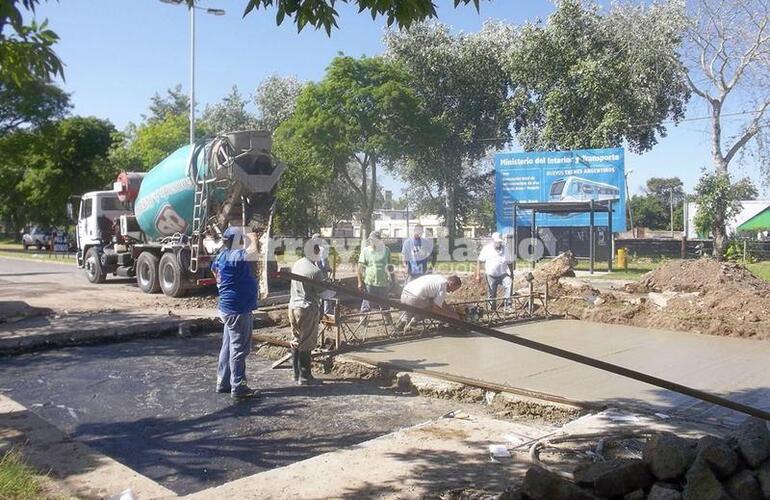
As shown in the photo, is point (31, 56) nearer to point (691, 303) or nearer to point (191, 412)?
point (191, 412)

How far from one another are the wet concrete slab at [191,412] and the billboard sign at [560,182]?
19.9m

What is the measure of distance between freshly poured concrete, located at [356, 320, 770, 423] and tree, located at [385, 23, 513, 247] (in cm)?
2322

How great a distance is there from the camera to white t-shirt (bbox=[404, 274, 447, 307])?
32.0 feet

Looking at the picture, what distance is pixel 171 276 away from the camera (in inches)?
619

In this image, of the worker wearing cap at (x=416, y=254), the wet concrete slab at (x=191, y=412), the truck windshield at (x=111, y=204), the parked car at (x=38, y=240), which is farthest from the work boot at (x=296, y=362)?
the parked car at (x=38, y=240)

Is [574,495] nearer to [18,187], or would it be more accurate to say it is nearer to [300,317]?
[300,317]

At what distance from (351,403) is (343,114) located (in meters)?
24.9

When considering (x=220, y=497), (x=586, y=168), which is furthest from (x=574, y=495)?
(x=586, y=168)

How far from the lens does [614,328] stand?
11.8 metres

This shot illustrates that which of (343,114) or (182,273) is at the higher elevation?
(343,114)

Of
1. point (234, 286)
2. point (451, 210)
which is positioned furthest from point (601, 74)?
point (234, 286)

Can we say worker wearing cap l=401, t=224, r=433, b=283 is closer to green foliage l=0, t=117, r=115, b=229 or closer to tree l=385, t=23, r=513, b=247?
tree l=385, t=23, r=513, b=247

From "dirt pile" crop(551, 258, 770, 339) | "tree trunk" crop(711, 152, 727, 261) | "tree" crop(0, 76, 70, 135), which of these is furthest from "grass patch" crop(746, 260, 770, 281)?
"tree" crop(0, 76, 70, 135)

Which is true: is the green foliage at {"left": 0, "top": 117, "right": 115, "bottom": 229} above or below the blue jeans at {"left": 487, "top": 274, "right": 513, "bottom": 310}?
above
